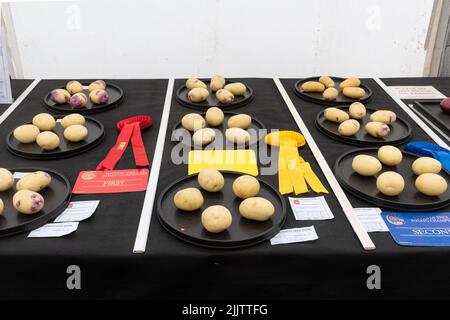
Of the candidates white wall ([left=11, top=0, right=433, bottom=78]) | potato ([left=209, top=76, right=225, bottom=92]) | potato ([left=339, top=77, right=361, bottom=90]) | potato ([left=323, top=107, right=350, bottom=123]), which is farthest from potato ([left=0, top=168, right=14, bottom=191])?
white wall ([left=11, top=0, right=433, bottom=78])

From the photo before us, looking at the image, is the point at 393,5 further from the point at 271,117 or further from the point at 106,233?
the point at 106,233

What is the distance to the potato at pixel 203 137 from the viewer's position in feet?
3.65

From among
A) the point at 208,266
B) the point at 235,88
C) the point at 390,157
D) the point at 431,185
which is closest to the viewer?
the point at 208,266

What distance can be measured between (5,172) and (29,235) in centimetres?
18

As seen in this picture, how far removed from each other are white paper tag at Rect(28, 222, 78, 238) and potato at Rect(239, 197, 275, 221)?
1.06 ft

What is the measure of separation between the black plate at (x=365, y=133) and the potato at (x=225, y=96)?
0.90 feet

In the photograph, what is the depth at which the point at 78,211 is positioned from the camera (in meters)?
0.87

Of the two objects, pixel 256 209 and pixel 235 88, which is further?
pixel 235 88

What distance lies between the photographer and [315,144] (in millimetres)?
1142

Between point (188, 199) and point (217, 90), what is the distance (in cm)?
67

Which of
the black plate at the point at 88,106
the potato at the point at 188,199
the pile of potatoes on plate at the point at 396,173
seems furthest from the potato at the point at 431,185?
the black plate at the point at 88,106

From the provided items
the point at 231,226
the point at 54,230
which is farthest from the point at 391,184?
the point at 54,230

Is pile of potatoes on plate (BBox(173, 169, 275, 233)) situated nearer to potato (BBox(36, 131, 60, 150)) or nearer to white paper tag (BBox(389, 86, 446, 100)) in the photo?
potato (BBox(36, 131, 60, 150))

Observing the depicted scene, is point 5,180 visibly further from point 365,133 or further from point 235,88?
point 365,133
